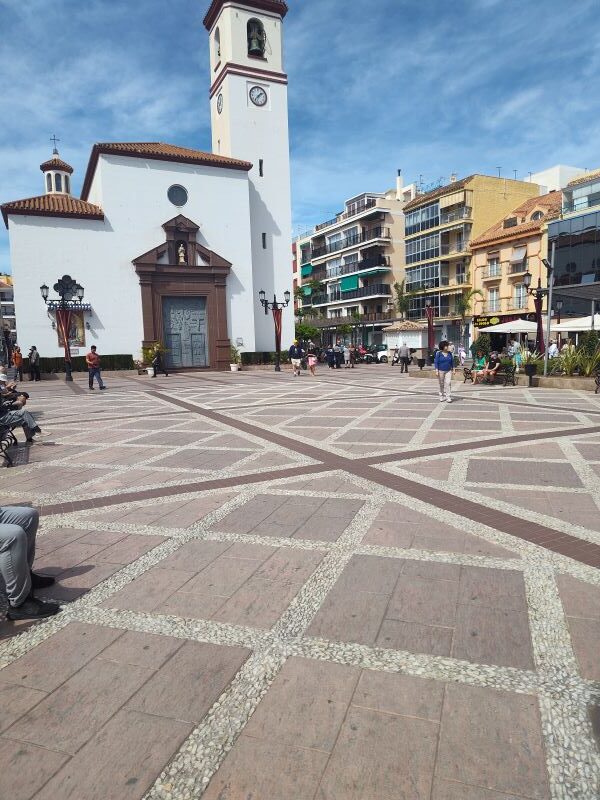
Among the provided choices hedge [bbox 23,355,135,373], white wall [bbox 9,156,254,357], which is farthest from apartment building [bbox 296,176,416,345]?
hedge [bbox 23,355,135,373]

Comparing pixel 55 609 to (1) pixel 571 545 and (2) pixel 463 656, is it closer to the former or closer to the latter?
(2) pixel 463 656

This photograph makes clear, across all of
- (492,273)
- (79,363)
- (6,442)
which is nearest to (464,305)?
(492,273)

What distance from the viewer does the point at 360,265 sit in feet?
191

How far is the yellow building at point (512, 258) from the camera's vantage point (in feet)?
123

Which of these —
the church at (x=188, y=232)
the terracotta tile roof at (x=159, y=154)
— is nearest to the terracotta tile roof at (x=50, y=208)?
the church at (x=188, y=232)

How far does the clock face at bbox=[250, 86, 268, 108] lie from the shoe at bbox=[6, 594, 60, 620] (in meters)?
35.7

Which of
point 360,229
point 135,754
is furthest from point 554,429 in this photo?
point 360,229

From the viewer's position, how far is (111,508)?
4945 mm

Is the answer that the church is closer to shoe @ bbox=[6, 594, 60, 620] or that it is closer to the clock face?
the clock face

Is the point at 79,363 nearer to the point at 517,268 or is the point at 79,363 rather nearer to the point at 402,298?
the point at 517,268

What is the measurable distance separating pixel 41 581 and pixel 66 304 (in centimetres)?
2245

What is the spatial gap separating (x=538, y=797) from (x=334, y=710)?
801 millimetres

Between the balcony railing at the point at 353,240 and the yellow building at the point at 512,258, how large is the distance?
13.5m

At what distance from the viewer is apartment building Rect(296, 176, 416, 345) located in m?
55.3
